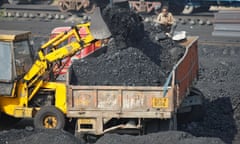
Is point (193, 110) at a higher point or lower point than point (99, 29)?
lower

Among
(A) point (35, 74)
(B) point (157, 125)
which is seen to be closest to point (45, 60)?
(A) point (35, 74)

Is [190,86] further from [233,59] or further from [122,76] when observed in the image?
[233,59]

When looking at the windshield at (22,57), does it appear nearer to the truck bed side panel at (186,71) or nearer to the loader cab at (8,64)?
the loader cab at (8,64)

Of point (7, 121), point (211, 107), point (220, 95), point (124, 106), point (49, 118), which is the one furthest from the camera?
point (220, 95)

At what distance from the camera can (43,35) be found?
87.0 feet

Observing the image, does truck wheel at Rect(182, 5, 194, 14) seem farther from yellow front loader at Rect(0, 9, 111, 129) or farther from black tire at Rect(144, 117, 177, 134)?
black tire at Rect(144, 117, 177, 134)

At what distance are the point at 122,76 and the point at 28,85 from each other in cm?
234

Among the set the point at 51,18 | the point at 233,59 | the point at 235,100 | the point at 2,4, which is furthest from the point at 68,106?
the point at 2,4

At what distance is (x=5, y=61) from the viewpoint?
42.7 ft

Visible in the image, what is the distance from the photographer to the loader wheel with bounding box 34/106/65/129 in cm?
1250

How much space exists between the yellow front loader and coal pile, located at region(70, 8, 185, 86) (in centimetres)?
30

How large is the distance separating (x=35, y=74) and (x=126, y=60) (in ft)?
7.23

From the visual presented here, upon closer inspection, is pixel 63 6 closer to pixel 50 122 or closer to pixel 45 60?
pixel 45 60

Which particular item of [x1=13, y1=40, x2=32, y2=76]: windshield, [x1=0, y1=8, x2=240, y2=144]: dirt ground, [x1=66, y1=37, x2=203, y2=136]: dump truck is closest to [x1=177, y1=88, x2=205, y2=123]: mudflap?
[x1=0, y1=8, x2=240, y2=144]: dirt ground
